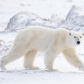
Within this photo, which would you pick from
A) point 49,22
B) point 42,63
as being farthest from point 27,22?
point 42,63

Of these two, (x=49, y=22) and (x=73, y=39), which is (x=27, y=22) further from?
(x=73, y=39)

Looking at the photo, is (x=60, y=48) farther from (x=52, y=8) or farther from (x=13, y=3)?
(x=13, y=3)

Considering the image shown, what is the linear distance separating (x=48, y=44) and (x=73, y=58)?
765 mm

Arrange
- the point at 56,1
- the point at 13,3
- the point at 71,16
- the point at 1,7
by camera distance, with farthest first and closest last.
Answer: the point at 56,1
the point at 13,3
the point at 1,7
the point at 71,16

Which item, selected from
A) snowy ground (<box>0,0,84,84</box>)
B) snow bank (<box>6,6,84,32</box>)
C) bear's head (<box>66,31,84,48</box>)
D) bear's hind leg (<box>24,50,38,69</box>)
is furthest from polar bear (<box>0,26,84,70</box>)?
snow bank (<box>6,6,84,32</box>)

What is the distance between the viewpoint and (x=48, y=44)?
496 centimetres

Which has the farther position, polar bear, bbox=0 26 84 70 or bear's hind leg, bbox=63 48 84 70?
bear's hind leg, bbox=63 48 84 70

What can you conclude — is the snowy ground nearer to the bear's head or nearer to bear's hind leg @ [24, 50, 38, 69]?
bear's hind leg @ [24, 50, 38, 69]

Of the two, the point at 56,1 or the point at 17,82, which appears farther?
the point at 56,1

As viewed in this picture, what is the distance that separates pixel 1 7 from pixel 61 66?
3153 centimetres

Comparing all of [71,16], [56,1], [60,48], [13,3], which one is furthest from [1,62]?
[56,1]

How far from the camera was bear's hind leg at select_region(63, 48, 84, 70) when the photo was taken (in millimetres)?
4922

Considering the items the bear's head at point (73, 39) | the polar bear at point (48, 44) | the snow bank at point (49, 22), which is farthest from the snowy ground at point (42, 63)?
the bear's head at point (73, 39)

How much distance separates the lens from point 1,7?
116ft
